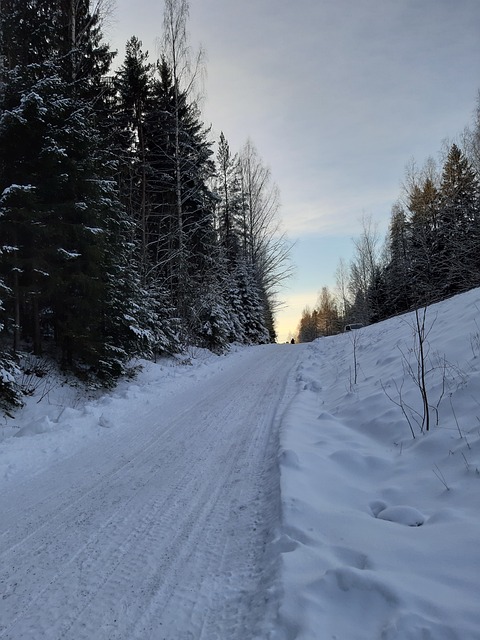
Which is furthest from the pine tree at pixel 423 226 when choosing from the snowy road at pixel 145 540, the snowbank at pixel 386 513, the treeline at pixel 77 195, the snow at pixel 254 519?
the snowy road at pixel 145 540

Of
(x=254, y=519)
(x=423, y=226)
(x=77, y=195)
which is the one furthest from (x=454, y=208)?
(x=254, y=519)

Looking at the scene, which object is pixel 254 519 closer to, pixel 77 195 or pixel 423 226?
pixel 77 195

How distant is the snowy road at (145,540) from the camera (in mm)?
2031

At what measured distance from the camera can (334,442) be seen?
4473mm

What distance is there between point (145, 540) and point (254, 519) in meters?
0.85

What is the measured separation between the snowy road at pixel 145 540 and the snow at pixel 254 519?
14 millimetres

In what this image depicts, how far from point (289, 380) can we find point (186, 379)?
2.86m

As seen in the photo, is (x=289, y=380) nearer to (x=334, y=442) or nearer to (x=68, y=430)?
(x=334, y=442)

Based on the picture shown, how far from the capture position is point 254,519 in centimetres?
299

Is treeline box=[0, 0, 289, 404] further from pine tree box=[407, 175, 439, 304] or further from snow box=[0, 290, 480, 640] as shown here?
pine tree box=[407, 175, 439, 304]

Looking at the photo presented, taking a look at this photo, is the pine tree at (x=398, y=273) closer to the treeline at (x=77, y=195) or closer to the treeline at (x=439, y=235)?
the treeline at (x=439, y=235)

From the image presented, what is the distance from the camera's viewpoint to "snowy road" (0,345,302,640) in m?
2.03

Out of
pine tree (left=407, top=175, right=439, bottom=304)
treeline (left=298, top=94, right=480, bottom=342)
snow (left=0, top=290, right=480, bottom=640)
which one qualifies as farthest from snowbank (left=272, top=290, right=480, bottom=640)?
pine tree (left=407, top=175, right=439, bottom=304)

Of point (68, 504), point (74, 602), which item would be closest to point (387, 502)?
point (74, 602)
